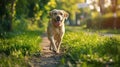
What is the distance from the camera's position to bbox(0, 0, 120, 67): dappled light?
24.0 ft

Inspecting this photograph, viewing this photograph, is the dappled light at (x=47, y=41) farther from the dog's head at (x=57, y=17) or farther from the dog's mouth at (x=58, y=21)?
the dog's mouth at (x=58, y=21)

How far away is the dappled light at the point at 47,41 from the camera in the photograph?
24.0 ft

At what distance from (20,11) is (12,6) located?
4344 millimetres

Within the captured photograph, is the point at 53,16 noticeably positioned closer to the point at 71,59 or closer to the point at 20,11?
the point at 71,59

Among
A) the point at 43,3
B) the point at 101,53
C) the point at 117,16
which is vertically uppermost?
the point at 101,53

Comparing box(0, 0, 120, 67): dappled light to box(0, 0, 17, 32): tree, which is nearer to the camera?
box(0, 0, 120, 67): dappled light

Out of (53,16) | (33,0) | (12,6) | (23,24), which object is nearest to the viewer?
(53,16)

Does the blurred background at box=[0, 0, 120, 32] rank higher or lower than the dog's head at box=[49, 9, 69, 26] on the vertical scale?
lower

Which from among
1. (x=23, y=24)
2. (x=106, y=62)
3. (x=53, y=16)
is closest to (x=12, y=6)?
(x=23, y=24)

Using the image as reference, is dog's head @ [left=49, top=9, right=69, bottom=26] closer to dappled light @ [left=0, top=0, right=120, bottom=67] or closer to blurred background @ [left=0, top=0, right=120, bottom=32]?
dappled light @ [left=0, top=0, right=120, bottom=67]

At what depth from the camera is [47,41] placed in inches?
596

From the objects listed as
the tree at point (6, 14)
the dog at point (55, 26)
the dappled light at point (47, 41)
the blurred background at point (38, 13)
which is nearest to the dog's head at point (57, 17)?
the dog at point (55, 26)

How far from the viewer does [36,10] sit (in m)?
31.8

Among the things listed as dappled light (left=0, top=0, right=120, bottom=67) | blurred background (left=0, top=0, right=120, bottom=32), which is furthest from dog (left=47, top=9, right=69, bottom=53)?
blurred background (left=0, top=0, right=120, bottom=32)
